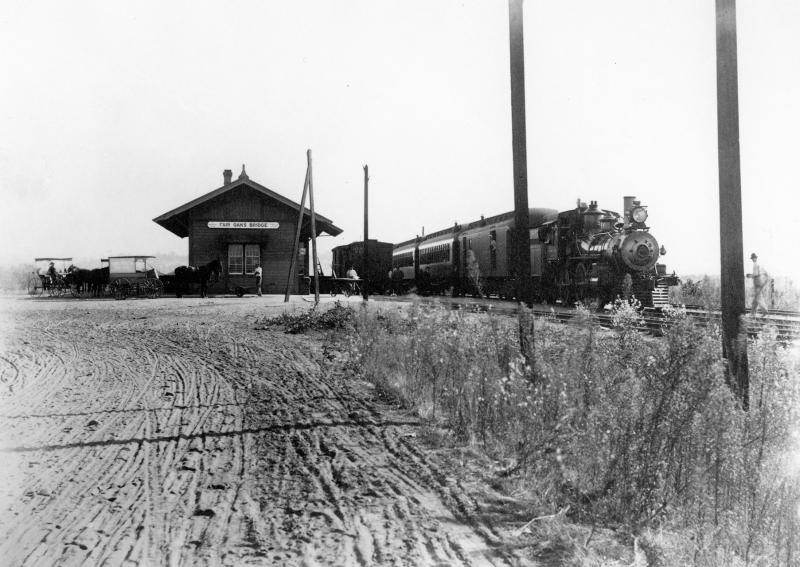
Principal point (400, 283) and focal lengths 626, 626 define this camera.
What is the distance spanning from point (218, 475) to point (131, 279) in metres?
25.9

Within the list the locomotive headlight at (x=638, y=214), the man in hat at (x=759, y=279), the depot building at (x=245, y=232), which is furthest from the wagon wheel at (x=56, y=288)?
the man in hat at (x=759, y=279)

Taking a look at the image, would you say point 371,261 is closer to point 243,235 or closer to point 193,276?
point 243,235

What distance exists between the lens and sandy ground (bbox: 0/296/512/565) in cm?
326

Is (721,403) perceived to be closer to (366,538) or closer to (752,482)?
(752,482)

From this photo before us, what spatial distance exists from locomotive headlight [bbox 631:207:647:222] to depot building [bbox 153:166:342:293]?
1445 centimetres

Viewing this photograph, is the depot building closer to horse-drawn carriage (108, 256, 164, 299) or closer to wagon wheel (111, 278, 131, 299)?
Result: horse-drawn carriage (108, 256, 164, 299)

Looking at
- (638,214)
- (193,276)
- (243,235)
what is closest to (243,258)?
(243,235)

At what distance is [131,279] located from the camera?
91.5 ft

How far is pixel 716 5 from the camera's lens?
19.9ft

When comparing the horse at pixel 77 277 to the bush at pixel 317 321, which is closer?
the bush at pixel 317 321

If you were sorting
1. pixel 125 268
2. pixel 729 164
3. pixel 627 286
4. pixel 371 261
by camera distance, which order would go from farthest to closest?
1. pixel 371 261
2. pixel 125 268
3. pixel 627 286
4. pixel 729 164

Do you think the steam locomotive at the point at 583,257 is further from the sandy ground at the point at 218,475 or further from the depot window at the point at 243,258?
the depot window at the point at 243,258

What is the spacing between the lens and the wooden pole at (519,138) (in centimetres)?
788

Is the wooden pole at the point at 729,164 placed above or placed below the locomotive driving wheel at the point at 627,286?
above
